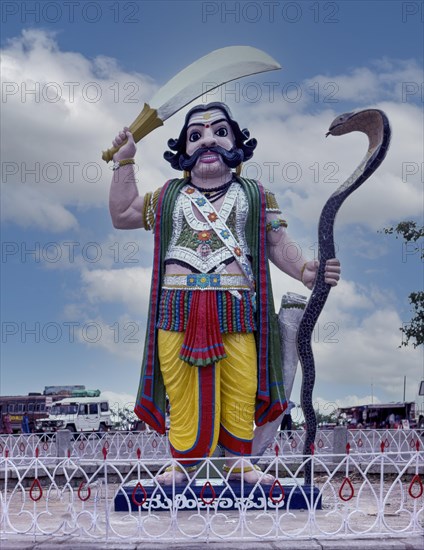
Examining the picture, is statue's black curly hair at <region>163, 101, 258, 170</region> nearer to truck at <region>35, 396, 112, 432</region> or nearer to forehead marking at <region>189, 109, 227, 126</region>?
forehead marking at <region>189, 109, 227, 126</region>

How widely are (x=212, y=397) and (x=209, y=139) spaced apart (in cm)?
272

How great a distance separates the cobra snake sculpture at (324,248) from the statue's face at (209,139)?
124cm

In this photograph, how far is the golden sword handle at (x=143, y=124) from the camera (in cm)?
826

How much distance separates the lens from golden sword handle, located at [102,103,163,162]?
27.1ft

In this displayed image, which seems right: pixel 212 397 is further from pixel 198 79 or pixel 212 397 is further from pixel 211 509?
pixel 198 79

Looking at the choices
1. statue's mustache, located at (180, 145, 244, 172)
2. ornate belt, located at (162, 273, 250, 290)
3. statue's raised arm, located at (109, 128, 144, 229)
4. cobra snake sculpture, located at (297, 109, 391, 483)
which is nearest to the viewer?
ornate belt, located at (162, 273, 250, 290)

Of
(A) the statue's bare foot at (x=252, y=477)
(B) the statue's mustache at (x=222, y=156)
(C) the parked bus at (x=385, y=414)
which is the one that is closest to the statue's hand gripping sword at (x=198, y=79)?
(B) the statue's mustache at (x=222, y=156)

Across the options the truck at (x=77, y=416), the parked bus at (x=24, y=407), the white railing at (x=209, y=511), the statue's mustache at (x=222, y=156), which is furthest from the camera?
the parked bus at (x=24, y=407)

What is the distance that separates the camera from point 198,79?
27.5ft

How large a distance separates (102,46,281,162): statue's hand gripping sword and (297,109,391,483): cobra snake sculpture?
1.32m

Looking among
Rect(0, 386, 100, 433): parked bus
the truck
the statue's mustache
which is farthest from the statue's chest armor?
Rect(0, 386, 100, 433): parked bus

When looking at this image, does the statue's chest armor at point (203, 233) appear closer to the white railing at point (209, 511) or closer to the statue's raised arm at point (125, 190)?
the statue's raised arm at point (125, 190)

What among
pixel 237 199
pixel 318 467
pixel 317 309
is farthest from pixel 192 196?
→ pixel 318 467

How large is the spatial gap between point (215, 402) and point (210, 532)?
6.34 ft
